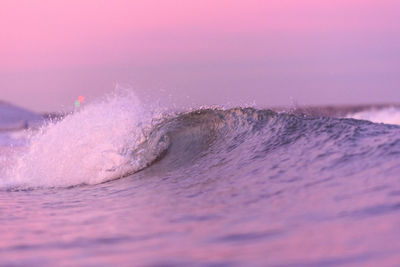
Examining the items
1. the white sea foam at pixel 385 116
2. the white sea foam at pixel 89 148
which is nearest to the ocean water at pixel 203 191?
the white sea foam at pixel 89 148

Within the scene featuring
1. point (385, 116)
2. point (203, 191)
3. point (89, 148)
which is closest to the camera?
point (203, 191)

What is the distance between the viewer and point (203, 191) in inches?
198

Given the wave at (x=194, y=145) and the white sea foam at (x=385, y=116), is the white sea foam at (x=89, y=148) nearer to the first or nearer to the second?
the wave at (x=194, y=145)

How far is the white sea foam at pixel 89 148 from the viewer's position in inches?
318

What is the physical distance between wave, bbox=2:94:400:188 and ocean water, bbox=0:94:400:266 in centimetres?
3

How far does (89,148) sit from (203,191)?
4163mm

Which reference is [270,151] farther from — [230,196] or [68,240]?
[68,240]

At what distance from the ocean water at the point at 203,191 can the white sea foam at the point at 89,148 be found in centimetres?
3

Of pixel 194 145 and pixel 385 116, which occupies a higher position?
pixel 194 145

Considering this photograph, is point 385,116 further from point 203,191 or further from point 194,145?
point 203,191

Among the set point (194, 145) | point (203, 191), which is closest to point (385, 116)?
point (194, 145)

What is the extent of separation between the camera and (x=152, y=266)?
98.6 inches

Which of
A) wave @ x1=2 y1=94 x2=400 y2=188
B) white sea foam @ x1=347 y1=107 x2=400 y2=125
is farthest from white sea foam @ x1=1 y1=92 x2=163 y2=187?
white sea foam @ x1=347 y1=107 x2=400 y2=125

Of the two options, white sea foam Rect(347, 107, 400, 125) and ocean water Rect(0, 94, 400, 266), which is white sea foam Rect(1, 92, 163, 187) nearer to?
ocean water Rect(0, 94, 400, 266)
